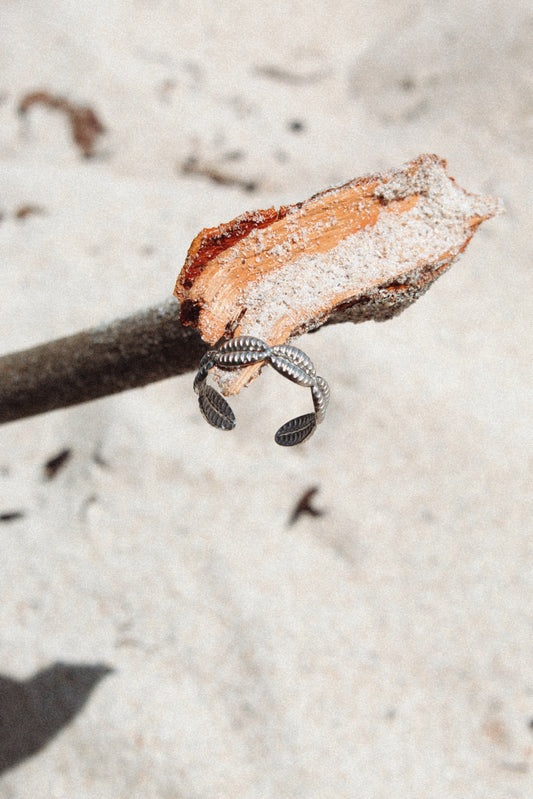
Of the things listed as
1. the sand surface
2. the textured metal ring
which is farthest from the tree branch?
the sand surface

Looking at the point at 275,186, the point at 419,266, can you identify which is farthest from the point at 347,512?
the point at 275,186

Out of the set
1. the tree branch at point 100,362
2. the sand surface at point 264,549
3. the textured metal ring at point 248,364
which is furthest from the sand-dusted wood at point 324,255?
the sand surface at point 264,549

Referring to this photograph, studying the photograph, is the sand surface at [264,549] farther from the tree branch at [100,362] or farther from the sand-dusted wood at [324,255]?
the sand-dusted wood at [324,255]

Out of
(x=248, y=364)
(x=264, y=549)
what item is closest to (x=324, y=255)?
(x=248, y=364)

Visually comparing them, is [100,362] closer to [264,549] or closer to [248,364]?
[248,364]

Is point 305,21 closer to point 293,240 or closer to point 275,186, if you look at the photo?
point 275,186

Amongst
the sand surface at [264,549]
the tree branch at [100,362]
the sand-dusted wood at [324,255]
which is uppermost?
the sand-dusted wood at [324,255]

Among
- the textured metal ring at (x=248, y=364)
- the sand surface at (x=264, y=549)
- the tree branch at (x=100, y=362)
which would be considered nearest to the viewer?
the textured metal ring at (x=248, y=364)
